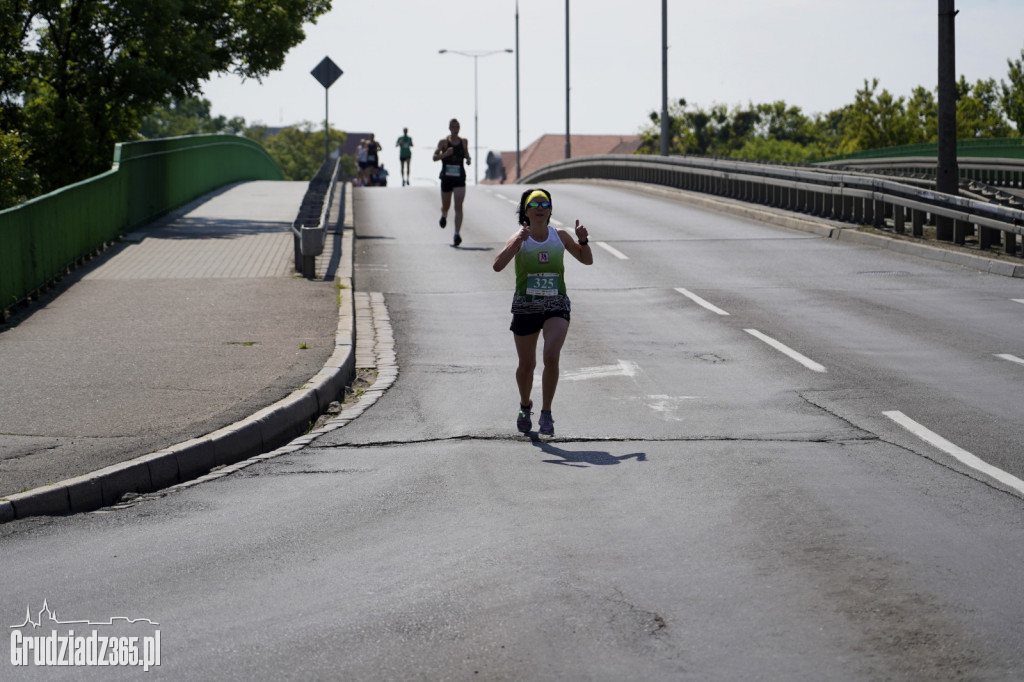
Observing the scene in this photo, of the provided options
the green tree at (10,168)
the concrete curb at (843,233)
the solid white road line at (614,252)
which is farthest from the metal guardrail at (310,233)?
the concrete curb at (843,233)

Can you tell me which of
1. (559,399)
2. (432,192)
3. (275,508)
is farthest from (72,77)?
(275,508)

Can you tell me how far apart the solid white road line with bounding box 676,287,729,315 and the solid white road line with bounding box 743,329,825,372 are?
153 cm

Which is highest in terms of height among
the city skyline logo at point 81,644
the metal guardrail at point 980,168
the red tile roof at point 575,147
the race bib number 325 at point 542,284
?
the red tile roof at point 575,147

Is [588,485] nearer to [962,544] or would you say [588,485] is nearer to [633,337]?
[962,544]

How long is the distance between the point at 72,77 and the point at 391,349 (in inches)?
776

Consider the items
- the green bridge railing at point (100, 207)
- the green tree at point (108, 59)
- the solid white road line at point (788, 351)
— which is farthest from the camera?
the green tree at point (108, 59)

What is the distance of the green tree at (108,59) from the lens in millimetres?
28797

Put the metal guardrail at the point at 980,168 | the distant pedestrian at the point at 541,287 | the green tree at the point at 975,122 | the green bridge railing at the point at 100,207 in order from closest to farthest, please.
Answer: the distant pedestrian at the point at 541,287, the green bridge railing at the point at 100,207, the metal guardrail at the point at 980,168, the green tree at the point at 975,122

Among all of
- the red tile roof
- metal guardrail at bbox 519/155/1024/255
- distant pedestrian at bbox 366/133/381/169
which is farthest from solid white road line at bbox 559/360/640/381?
the red tile roof

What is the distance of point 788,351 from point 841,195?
14.2m

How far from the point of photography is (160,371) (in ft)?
37.2

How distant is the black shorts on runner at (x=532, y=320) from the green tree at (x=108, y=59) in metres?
20.9

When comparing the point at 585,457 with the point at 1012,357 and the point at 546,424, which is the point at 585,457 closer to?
the point at 546,424

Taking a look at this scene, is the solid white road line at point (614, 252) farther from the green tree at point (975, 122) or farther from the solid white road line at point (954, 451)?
the green tree at point (975, 122)
